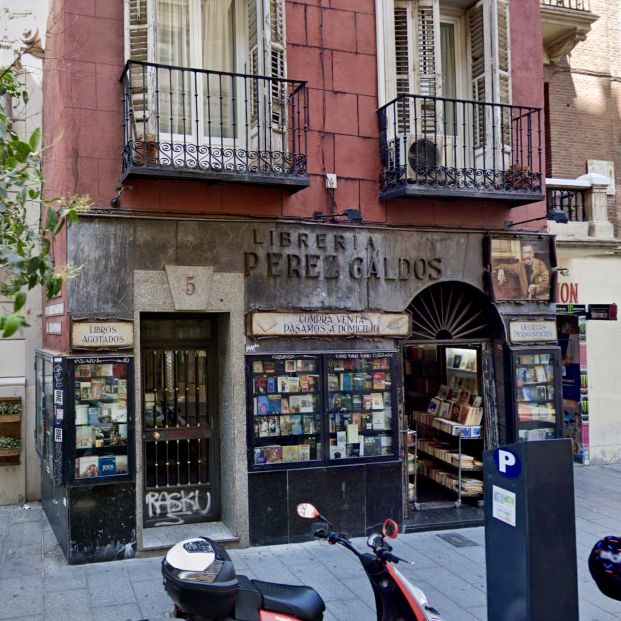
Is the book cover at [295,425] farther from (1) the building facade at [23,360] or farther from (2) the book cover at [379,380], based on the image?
(1) the building facade at [23,360]

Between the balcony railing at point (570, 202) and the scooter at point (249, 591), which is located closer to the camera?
the scooter at point (249, 591)

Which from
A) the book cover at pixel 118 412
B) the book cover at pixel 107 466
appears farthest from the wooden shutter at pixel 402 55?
the book cover at pixel 107 466

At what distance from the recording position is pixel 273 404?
8.55 meters

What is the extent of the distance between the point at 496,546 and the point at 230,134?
580 cm

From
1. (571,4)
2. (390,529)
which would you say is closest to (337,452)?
(390,529)

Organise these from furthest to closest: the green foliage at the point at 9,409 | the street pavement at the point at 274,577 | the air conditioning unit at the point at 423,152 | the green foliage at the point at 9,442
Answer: the green foliage at the point at 9,409 < the green foliage at the point at 9,442 < the air conditioning unit at the point at 423,152 < the street pavement at the point at 274,577

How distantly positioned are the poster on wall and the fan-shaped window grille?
0.32m

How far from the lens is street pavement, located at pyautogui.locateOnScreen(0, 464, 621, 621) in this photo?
6.54 metres

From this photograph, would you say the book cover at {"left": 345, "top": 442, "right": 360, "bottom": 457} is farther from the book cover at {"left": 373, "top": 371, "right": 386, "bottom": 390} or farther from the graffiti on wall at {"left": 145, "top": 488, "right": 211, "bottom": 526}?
the graffiti on wall at {"left": 145, "top": 488, "right": 211, "bottom": 526}

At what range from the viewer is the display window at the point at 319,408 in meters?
8.48

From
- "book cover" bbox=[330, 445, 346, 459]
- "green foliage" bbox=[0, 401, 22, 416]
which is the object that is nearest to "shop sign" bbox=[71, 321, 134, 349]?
"book cover" bbox=[330, 445, 346, 459]

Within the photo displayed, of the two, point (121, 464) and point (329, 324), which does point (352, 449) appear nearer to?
point (329, 324)

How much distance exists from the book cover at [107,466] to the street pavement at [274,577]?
0.98m

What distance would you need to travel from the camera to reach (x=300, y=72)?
893 cm
